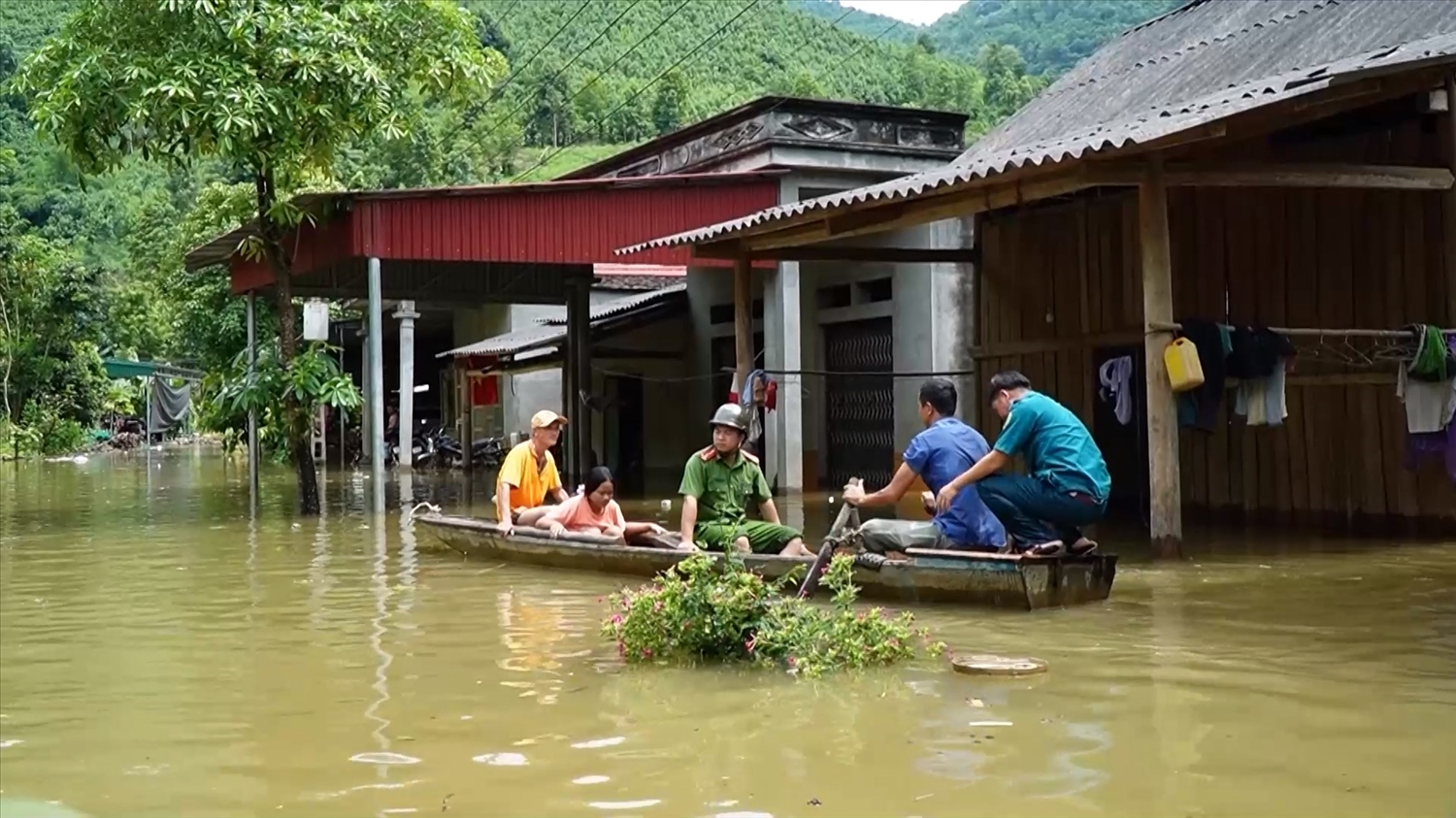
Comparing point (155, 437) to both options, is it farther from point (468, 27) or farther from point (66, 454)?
point (468, 27)

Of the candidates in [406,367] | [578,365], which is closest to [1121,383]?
[578,365]

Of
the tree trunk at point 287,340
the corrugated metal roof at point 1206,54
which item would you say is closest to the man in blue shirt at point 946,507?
the corrugated metal roof at point 1206,54

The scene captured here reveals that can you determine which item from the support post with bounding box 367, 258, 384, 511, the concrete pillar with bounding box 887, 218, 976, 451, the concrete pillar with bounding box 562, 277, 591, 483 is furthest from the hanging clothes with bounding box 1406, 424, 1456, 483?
the concrete pillar with bounding box 562, 277, 591, 483

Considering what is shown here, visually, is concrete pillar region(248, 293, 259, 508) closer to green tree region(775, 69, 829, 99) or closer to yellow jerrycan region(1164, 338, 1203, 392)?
yellow jerrycan region(1164, 338, 1203, 392)

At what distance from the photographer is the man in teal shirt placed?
8414 millimetres

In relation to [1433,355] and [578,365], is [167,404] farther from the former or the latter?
[1433,355]

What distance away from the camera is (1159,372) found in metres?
10.4

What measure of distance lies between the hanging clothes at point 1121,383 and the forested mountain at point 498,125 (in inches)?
803

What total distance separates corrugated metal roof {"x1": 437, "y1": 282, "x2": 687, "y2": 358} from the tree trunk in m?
6.18

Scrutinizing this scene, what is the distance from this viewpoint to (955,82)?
6669 centimetres

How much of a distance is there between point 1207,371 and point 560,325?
16.7m

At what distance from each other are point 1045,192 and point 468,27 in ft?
26.0

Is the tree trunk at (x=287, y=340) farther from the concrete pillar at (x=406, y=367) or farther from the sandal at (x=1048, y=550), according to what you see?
the sandal at (x=1048, y=550)

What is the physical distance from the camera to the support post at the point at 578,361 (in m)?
21.5
